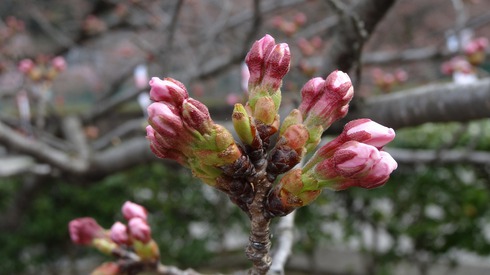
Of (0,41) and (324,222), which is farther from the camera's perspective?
(324,222)

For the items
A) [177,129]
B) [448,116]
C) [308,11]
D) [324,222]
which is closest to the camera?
[177,129]

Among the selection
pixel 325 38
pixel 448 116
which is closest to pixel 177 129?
pixel 448 116

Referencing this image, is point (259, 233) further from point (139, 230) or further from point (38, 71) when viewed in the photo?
point (38, 71)

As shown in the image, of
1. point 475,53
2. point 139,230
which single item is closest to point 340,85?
point 139,230

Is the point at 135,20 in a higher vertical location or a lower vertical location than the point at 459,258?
higher

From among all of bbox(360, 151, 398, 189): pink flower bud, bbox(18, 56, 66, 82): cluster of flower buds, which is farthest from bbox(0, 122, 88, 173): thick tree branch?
bbox(360, 151, 398, 189): pink flower bud

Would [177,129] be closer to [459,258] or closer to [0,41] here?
[0,41]

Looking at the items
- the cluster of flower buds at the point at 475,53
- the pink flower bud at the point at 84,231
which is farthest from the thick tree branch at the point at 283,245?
the cluster of flower buds at the point at 475,53
